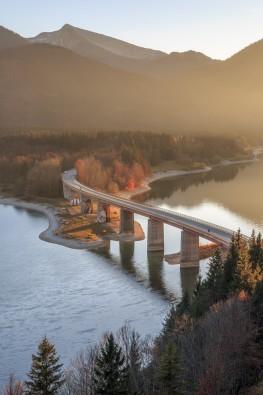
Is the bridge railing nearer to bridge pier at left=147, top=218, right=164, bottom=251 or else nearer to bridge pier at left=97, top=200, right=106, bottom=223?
bridge pier at left=97, top=200, right=106, bottom=223

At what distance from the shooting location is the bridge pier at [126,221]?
76125 mm

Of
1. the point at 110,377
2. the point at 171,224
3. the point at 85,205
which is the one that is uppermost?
the point at 110,377

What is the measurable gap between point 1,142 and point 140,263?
10989cm

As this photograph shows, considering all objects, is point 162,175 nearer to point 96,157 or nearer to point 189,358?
point 96,157

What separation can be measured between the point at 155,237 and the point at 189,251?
843 centimetres

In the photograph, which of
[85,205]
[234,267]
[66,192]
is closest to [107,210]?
[85,205]

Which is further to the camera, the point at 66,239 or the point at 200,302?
the point at 66,239

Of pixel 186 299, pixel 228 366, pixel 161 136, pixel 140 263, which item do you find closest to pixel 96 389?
pixel 228 366

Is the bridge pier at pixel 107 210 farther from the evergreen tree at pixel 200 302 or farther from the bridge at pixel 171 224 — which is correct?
the evergreen tree at pixel 200 302

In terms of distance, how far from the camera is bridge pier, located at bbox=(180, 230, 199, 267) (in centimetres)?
6000

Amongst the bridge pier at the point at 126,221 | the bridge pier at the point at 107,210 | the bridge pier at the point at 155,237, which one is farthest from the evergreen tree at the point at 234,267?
the bridge pier at the point at 107,210

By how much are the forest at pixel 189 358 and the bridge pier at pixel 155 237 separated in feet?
96.0

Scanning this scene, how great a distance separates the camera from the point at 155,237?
67.8m

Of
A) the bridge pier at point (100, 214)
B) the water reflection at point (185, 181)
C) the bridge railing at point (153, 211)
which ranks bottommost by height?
the water reflection at point (185, 181)
